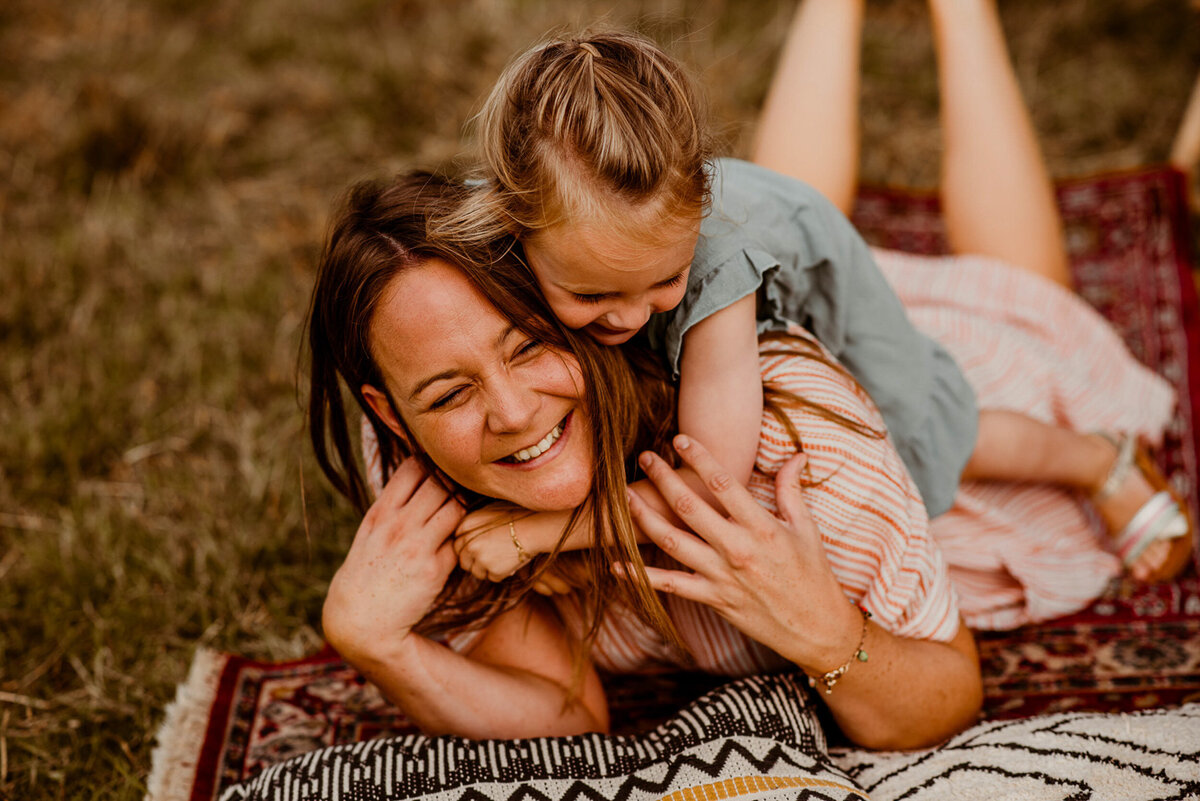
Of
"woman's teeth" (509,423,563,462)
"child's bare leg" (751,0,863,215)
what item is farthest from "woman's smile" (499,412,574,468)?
"child's bare leg" (751,0,863,215)

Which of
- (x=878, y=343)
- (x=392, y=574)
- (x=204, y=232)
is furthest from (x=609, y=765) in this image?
(x=204, y=232)

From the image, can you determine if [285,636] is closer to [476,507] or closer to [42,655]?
[42,655]

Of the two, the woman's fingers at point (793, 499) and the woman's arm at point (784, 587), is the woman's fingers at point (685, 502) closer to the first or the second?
the woman's arm at point (784, 587)

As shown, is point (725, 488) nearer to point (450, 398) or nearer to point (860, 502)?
point (860, 502)

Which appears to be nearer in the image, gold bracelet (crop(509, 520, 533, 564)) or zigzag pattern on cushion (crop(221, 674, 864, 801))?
zigzag pattern on cushion (crop(221, 674, 864, 801))

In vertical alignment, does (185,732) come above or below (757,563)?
below

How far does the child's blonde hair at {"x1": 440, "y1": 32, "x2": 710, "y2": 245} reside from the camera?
59.9 inches

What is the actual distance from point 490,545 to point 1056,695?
1.38 meters

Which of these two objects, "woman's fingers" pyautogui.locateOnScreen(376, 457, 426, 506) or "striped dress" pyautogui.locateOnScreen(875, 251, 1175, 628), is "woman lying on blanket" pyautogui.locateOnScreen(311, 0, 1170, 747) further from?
"striped dress" pyautogui.locateOnScreen(875, 251, 1175, 628)

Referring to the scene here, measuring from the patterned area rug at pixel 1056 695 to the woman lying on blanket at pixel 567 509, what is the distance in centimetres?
17

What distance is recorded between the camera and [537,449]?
1.72m

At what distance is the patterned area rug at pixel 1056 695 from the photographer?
1.62 meters

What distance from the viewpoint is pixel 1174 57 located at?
4527 millimetres

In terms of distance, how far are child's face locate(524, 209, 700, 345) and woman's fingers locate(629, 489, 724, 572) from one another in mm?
354
